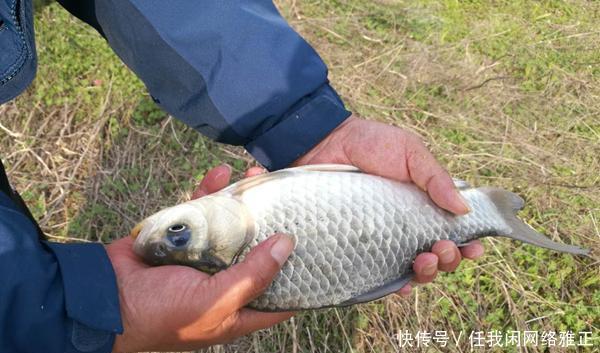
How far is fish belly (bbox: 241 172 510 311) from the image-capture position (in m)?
1.86

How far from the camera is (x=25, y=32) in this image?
71.6 inches

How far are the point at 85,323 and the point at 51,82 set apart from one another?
3082 millimetres

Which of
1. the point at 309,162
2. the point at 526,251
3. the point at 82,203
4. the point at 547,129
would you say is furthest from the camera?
the point at 547,129

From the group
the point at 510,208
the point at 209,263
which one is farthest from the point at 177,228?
the point at 510,208

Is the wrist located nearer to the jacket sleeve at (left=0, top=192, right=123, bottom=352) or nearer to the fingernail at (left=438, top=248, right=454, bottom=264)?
the fingernail at (left=438, top=248, right=454, bottom=264)

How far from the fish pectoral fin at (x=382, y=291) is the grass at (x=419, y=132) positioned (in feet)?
3.18

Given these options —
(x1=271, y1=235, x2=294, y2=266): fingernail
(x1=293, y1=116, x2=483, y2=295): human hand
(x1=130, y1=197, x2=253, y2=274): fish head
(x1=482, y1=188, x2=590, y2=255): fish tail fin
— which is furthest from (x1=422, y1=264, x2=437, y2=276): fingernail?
(x1=130, y1=197, x2=253, y2=274): fish head

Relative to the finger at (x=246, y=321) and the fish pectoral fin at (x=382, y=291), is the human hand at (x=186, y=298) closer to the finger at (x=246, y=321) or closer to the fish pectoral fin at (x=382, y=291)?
the finger at (x=246, y=321)

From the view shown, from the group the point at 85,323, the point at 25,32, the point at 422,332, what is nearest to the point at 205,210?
the point at 85,323

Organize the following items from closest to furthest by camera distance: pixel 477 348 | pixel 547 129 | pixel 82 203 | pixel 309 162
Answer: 1. pixel 309 162
2. pixel 477 348
3. pixel 82 203
4. pixel 547 129

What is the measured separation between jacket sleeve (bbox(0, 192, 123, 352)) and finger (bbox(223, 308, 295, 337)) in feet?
1.32

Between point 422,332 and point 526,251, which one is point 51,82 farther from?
point 526,251

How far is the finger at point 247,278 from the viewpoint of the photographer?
1.64 metres

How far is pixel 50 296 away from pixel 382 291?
112cm
